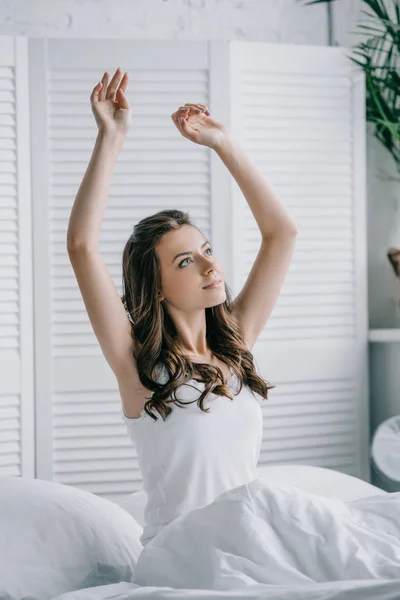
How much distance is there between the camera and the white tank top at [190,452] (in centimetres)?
134

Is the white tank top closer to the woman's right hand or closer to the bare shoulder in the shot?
the bare shoulder

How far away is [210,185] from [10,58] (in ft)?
2.63

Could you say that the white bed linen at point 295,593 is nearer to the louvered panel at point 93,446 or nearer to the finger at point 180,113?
the finger at point 180,113

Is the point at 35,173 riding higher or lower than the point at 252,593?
higher

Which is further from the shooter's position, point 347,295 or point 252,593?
point 347,295

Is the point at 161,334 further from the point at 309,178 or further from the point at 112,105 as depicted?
the point at 309,178

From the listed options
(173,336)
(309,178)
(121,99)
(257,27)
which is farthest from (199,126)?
(257,27)

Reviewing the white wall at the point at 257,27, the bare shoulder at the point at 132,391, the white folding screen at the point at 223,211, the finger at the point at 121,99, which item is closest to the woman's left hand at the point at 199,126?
the finger at the point at 121,99

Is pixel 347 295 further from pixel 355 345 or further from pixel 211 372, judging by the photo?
pixel 211 372

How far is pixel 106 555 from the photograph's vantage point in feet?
4.66

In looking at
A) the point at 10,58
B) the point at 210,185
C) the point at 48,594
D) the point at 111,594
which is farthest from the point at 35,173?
the point at 111,594

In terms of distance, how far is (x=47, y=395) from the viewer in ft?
8.74

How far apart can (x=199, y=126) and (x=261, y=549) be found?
828 mm

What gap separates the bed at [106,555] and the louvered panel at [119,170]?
1.01 meters
